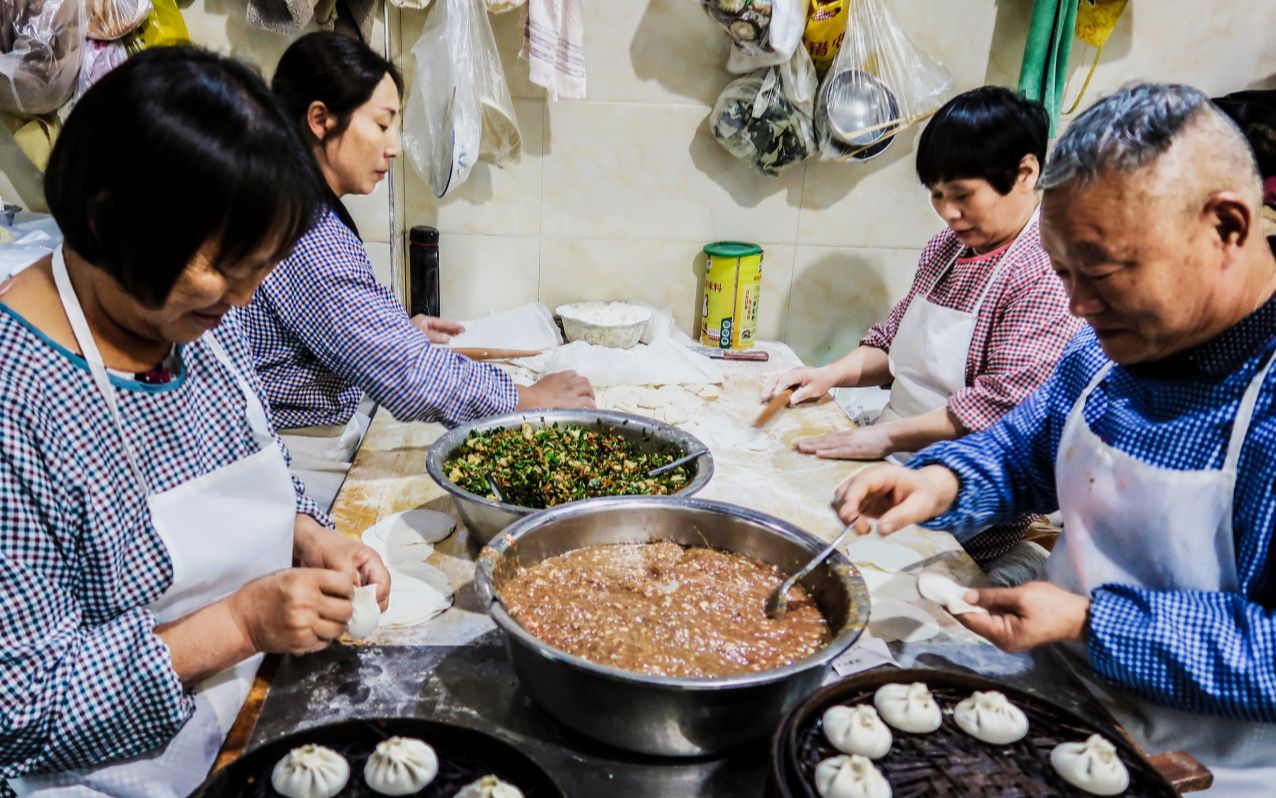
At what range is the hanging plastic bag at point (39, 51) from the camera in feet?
9.80

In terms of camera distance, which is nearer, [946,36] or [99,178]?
[99,178]

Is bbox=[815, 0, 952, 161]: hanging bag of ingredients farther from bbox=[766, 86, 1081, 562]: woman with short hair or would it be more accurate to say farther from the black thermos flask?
the black thermos flask

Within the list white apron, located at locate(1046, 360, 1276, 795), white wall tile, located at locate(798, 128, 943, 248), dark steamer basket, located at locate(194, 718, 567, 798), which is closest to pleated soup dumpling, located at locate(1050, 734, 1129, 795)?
white apron, located at locate(1046, 360, 1276, 795)

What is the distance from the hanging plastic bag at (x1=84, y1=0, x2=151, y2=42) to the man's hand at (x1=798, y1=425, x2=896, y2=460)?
2692 mm

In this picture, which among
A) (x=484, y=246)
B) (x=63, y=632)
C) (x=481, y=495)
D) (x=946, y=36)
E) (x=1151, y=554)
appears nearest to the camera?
(x=63, y=632)

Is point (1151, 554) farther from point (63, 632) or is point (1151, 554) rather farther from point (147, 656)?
point (63, 632)

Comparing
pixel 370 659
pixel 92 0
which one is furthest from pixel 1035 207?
pixel 92 0

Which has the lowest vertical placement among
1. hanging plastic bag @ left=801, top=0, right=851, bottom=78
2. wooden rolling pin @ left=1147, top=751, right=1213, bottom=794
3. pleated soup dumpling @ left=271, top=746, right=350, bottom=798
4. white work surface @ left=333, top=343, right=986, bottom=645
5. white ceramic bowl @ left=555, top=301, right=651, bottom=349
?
white work surface @ left=333, top=343, right=986, bottom=645

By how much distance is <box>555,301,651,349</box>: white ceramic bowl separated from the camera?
3.70 metres

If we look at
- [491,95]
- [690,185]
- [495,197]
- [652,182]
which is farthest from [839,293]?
[491,95]

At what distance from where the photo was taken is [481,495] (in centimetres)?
199

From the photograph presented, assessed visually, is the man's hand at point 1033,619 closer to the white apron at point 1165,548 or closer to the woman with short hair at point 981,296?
the white apron at point 1165,548

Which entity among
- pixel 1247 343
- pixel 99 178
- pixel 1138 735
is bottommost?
pixel 1138 735

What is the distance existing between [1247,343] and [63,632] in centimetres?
193
